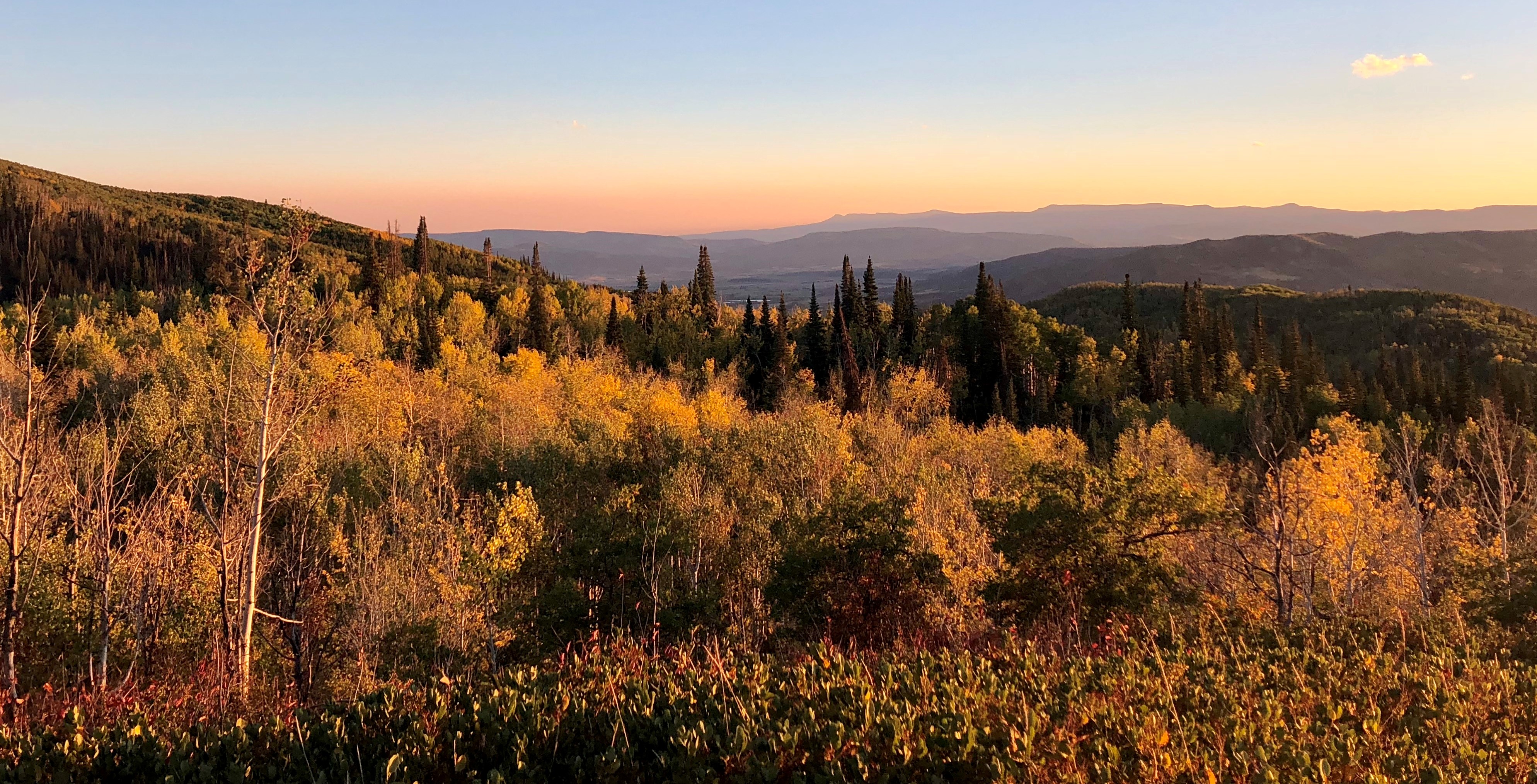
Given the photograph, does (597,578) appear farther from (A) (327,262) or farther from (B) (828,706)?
(A) (327,262)

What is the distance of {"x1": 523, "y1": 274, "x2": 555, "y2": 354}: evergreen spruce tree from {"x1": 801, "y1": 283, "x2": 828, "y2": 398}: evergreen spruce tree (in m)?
40.1

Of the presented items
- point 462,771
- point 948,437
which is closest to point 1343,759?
point 462,771

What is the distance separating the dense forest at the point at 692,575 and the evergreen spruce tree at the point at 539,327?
65.9 ft

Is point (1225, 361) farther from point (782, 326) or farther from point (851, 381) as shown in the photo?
point (782, 326)

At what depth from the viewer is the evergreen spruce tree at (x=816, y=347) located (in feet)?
368

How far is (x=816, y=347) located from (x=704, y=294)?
89.2ft

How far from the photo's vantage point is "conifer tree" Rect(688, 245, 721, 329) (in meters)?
128

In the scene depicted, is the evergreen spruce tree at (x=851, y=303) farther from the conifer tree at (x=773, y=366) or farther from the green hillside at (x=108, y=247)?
the green hillside at (x=108, y=247)

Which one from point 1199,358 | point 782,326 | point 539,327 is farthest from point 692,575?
point 1199,358

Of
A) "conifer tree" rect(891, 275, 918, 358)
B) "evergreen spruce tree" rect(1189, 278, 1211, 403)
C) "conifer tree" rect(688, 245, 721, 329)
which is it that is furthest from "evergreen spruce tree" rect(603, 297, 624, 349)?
"evergreen spruce tree" rect(1189, 278, 1211, 403)

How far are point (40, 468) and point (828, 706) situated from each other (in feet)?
53.2

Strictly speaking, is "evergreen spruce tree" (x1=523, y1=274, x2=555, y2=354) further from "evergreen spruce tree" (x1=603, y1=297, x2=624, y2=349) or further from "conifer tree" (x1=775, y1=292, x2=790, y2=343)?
"conifer tree" (x1=775, y1=292, x2=790, y2=343)

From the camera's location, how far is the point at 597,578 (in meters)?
32.9

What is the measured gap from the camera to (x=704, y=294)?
133 meters
